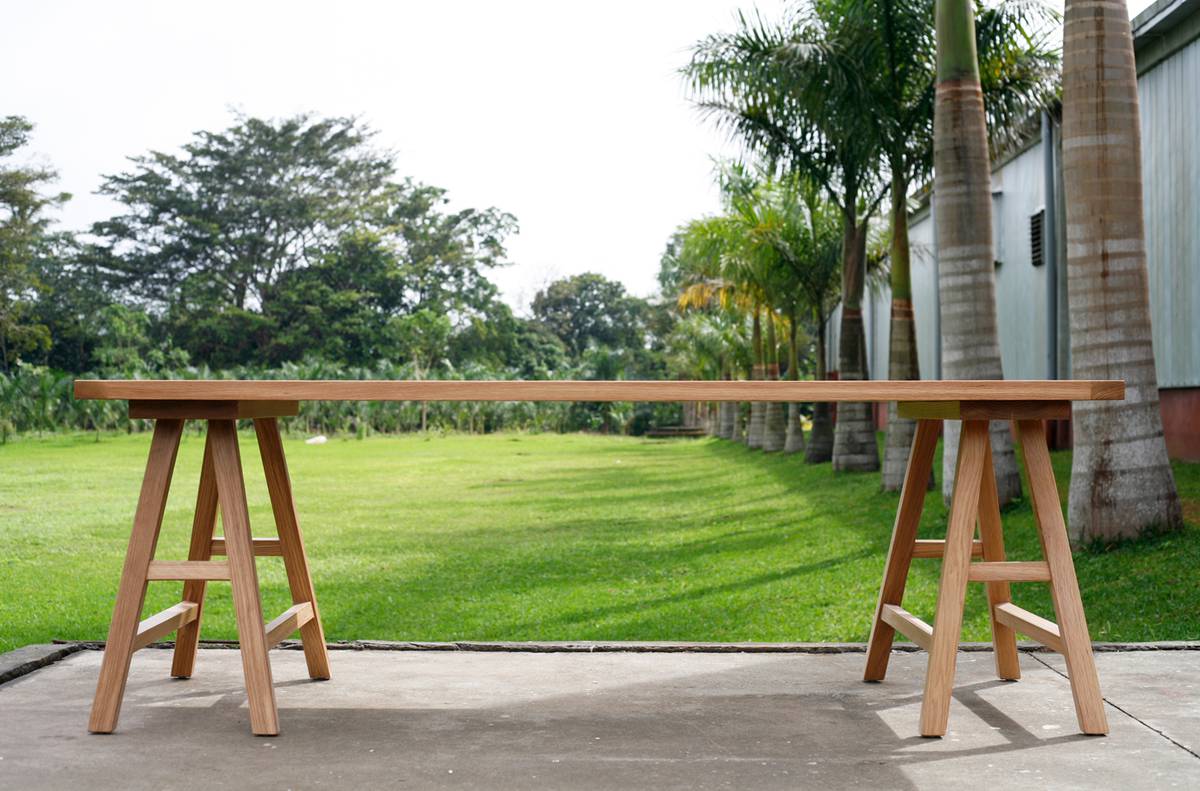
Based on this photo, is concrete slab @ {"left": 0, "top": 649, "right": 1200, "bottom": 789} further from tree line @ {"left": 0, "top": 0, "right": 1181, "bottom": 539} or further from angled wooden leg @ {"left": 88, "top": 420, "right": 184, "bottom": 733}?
tree line @ {"left": 0, "top": 0, "right": 1181, "bottom": 539}

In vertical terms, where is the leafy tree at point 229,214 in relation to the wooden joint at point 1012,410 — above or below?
above

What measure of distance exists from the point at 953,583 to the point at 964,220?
7424mm

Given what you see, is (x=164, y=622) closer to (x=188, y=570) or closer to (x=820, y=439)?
(x=188, y=570)

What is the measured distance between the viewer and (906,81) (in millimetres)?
13172

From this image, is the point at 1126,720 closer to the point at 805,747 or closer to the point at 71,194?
the point at 805,747

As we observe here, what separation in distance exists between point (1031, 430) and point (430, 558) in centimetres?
731

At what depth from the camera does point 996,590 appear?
3951 millimetres

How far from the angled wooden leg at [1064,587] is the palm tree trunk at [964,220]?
6747mm

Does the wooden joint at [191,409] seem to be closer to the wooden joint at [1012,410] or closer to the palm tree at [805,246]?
the wooden joint at [1012,410]

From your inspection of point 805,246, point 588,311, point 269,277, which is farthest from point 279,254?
point 805,246

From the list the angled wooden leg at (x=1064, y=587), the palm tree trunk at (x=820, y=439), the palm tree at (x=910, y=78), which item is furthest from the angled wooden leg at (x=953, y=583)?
the palm tree trunk at (x=820, y=439)

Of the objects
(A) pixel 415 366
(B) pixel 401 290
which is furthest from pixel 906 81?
(B) pixel 401 290

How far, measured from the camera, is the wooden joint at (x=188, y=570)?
3.36 m

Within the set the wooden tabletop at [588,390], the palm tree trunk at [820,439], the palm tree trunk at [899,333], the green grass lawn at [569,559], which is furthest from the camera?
A: the palm tree trunk at [820,439]
